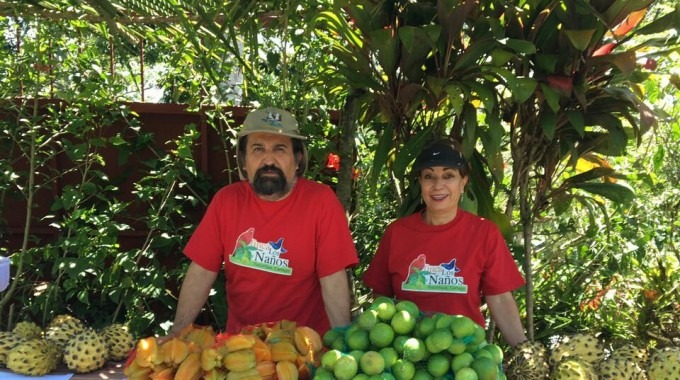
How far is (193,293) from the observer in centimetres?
270

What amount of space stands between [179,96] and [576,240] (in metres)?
2.66

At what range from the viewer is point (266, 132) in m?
2.64

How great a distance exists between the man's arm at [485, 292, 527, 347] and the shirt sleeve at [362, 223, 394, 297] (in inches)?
16.8

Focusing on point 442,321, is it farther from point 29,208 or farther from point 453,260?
point 29,208

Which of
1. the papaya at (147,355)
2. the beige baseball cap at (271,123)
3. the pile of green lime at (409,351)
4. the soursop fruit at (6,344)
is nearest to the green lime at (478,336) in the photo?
the pile of green lime at (409,351)

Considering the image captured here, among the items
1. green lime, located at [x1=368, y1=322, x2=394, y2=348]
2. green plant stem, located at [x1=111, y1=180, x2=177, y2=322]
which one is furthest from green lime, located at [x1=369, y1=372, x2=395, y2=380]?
green plant stem, located at [x1=111, y1=180, x2=177, y2=322]

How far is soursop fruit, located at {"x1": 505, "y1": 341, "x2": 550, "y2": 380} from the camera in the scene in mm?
2104

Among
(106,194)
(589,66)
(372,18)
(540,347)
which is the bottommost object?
(540,347)

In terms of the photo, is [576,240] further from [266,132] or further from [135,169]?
[135,169]

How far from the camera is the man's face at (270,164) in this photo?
2645mm

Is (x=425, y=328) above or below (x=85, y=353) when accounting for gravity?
above

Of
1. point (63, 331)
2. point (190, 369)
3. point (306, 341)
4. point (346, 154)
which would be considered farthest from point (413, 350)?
point (346, 154)

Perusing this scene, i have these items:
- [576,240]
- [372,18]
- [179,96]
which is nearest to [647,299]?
[576,240]

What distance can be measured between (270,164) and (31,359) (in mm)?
1175
